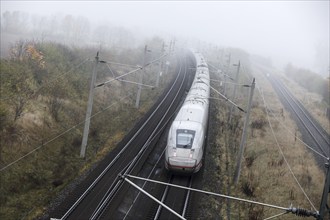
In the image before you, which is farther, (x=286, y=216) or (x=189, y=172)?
(x=189, y=172)

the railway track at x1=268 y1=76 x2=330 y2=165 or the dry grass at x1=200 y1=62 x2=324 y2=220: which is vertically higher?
the railway track at x1=268 y1=76 x2=330 y2=165

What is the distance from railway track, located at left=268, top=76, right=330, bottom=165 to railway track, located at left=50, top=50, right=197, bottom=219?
51.4ft

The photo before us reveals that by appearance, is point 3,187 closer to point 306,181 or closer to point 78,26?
point 306,181

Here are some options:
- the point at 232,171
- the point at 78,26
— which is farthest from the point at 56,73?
the point at 78,26

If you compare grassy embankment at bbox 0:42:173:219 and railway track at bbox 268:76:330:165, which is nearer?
grassy embankment at bbox 0:42:173:219

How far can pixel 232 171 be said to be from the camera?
27797 millimetres

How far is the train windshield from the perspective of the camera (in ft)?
78.1

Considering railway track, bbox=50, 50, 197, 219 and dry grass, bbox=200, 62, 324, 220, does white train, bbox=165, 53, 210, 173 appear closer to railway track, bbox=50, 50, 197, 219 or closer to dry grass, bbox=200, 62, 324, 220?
dry grass, bbox=200, 62, 324, 220

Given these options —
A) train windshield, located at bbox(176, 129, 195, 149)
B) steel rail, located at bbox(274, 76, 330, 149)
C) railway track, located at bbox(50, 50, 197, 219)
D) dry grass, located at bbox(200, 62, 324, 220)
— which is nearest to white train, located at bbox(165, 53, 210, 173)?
train windshield, located at bbox(176, 129, 195, 149)

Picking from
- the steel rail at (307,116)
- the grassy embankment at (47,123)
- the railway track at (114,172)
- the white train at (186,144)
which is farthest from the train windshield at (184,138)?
the steel rail at (307,116)

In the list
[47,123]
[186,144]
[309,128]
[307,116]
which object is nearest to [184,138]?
[186,144]

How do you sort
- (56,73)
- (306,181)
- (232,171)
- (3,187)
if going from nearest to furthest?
(3,187) → (306,181) → (232,171) → (56,73)

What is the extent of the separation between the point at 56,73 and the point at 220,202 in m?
23.0

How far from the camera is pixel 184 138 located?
24250 mm
